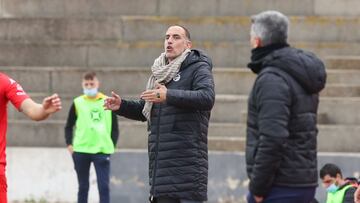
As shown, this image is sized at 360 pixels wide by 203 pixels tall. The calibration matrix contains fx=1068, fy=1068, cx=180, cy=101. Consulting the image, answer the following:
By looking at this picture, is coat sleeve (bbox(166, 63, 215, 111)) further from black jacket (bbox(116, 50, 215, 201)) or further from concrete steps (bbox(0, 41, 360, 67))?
concrete steps (bbox(0, 41, 360, 67))

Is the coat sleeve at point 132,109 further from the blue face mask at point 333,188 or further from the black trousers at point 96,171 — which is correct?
the black trousers at point 96,171

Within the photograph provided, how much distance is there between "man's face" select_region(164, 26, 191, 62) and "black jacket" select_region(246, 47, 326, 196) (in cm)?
169

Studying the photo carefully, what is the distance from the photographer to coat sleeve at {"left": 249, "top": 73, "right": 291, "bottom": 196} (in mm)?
6137

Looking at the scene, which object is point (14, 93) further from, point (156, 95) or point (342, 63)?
point (342, 63)

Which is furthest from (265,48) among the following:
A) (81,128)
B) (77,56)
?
(77,56)

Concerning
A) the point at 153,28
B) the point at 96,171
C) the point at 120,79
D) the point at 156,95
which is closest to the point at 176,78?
the point at 156,95

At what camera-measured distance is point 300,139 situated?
6.31 metres

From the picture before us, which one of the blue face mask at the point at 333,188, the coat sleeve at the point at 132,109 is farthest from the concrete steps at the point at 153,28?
the coat sleeve at the point at 132,109

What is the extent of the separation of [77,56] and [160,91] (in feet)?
28.3

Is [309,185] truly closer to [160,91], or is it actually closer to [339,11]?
[160,91]

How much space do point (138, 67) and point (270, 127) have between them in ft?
32.6

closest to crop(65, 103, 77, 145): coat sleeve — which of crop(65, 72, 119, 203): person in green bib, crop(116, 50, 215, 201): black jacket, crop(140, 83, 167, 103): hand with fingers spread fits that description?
crop(65, 72, 119, 203): person in green bib

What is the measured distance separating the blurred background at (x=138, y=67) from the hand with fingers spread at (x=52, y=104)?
22.6 feet

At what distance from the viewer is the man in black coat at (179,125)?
7703 millimetres
